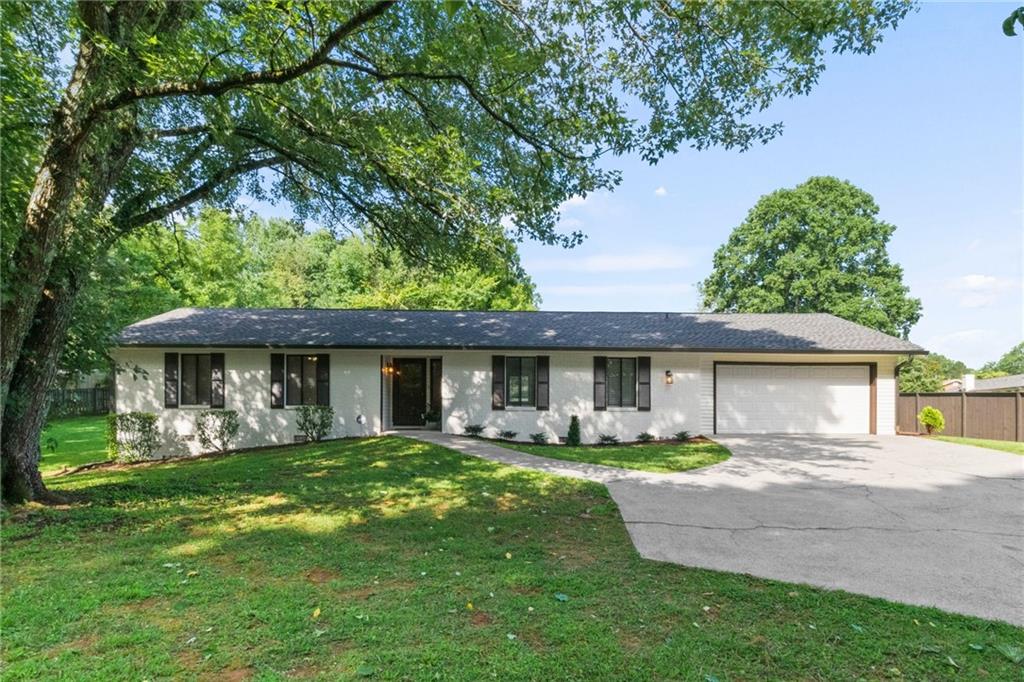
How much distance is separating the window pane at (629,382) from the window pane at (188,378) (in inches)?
437

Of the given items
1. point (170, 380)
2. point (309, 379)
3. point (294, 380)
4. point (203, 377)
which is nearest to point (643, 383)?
point (309, 379)

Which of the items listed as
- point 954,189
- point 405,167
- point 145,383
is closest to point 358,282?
point 145,383

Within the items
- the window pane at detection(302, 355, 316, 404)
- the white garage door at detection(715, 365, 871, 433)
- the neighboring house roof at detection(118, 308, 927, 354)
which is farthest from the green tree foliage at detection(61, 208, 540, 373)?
the white garage door at detection(715, 365, 871, 433)

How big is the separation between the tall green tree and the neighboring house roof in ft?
16.8

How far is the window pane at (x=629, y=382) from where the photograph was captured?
13.1 metres

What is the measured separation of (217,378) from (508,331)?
7.68 m

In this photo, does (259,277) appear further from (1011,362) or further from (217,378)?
→ (1011,362)

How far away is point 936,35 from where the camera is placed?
650 centimetres

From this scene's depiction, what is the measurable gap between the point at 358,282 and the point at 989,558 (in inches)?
1180

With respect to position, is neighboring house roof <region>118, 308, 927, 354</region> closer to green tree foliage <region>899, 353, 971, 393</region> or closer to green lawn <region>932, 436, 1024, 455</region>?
green lawn <region>932, 436, 1024, 455</region>

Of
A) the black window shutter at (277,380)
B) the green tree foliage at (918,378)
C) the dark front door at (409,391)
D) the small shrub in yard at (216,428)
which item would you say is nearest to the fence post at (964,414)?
the green tree foliage at (918,378)

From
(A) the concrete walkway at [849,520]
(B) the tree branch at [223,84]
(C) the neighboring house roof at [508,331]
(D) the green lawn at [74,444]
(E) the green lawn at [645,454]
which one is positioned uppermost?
(B) the tree branch at [223,84]

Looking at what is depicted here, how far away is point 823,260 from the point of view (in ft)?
90.6

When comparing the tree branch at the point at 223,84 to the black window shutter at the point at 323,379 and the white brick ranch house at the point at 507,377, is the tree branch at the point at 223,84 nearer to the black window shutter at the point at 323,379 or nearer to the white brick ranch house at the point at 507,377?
the white brick ranch house at the point at 507,377
